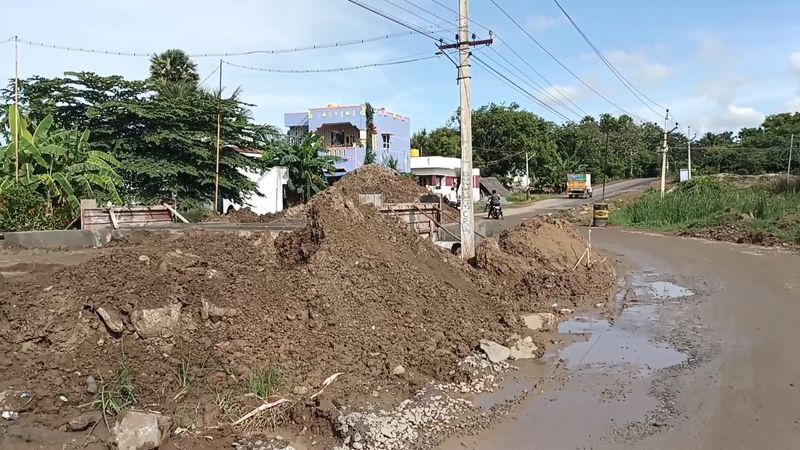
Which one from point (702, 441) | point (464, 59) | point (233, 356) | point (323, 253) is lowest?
point (702, 441)

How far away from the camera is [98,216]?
56.3 ft

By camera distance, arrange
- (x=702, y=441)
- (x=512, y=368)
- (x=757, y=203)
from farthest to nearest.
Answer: (x=757, y=203), (x=512, y=368), (x=702, y=441)

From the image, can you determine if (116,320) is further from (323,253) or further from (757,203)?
(757,203)

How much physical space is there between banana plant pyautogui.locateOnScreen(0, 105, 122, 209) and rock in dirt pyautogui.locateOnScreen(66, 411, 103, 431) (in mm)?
13085

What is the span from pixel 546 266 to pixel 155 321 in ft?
32.6

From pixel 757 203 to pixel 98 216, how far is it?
87.2ft

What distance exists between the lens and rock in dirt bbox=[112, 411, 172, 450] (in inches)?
217

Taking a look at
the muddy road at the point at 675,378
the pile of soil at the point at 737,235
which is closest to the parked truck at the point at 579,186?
the pile of soil at the point at 737,235

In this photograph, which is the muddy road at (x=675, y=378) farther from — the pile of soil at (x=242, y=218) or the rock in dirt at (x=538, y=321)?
the pile of soil at (x=242, y=218)

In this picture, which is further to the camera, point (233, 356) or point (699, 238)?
point (699, 238)

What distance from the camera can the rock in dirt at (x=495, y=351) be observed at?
8492 mm

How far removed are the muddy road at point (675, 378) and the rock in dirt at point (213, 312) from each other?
11.2ft

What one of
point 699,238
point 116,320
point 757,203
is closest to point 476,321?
point 116,320

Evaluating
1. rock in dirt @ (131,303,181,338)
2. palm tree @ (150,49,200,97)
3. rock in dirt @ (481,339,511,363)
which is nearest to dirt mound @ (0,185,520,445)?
rock in dirt @ (131,303,181,338)
